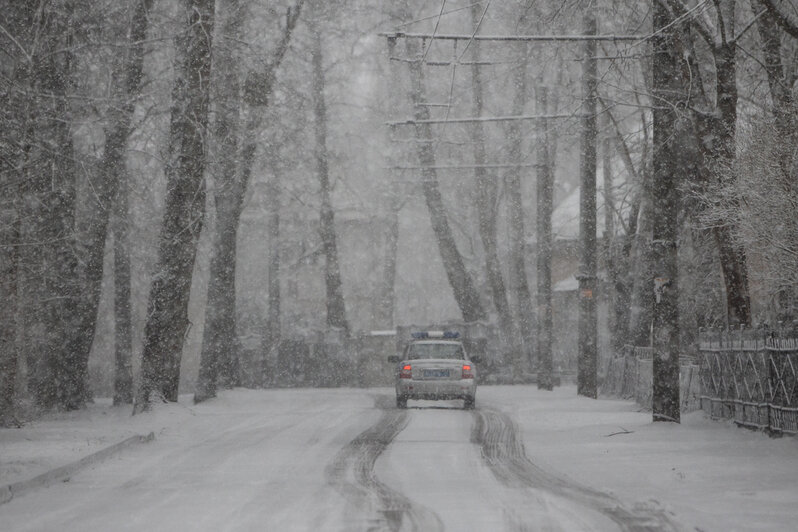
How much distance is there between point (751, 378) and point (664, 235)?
2.85 m

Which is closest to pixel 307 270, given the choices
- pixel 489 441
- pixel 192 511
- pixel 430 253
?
pixel 430 253

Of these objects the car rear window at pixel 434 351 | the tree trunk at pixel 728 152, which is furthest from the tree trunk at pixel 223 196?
the tree trunk at pixel 728 152

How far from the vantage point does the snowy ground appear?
898cm

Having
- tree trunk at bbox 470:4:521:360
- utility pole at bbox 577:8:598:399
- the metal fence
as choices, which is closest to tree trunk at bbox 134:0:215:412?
utility pole at bbox 577:8:598:399

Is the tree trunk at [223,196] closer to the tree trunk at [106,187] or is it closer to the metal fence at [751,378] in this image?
the tree trunk at [106,187]

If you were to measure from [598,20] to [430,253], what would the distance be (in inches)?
1781

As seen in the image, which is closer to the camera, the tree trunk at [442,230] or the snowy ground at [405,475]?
the snowy ground at [405,475]

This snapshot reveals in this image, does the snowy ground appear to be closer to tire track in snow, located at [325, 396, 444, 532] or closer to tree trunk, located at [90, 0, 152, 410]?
tire track in snow, located at [325, 396, 444, 532]

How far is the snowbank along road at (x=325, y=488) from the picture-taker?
8.82 metres

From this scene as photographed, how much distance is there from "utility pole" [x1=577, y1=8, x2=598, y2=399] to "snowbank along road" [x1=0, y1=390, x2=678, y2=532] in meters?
9.37

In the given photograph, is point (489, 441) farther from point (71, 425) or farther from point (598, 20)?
point (598, 20)

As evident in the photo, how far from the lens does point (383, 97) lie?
159ft

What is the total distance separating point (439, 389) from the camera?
935 inches

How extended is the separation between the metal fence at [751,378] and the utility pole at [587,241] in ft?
27.5
